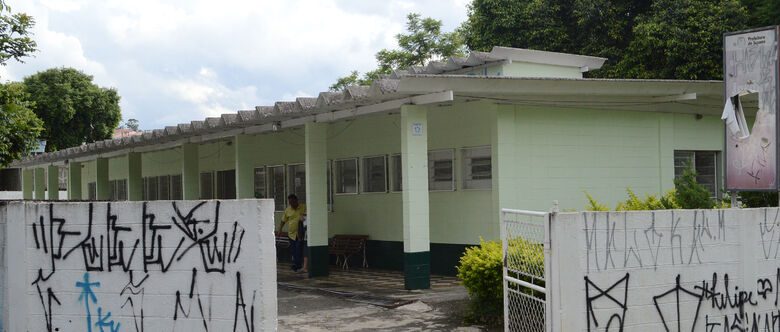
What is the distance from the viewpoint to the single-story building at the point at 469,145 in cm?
1131

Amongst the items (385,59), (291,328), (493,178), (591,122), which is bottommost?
(291,328)

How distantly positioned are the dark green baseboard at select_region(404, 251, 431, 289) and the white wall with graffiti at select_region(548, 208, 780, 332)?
4.71m

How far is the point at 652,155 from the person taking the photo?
13766 mm

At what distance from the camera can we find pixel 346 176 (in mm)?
15898

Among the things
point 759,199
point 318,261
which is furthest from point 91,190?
point 759,199

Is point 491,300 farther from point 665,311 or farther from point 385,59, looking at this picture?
point 385,59

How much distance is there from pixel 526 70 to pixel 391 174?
3387 millimetres

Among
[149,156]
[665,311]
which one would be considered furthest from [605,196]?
[149,156]

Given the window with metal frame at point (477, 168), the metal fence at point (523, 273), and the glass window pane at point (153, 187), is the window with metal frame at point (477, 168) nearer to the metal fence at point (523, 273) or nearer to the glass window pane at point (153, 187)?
the metal fence at point (523, 273)

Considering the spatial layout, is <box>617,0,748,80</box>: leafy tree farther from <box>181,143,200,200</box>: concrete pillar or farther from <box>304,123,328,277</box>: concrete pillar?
<box>181,143,200,200</box>: concrete pillar

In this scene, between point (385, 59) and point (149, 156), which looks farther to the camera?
point (385, 59)

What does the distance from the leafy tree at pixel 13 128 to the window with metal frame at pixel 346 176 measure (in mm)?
6245

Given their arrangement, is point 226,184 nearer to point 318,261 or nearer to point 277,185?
point 277,185

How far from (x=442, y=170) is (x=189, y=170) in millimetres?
8092
